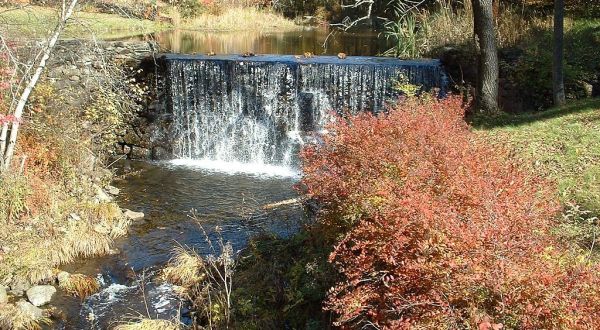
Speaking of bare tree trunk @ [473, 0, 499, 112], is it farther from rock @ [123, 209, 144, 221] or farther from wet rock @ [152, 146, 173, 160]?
wet rock @ [152, 146, 173, 160]

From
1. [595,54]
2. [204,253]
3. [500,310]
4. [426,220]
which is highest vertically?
[595,54]

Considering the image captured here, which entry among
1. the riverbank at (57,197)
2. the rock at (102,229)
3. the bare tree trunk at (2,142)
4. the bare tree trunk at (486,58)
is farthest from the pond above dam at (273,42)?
the rock at (102,229)

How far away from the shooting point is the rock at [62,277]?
22.3 ft

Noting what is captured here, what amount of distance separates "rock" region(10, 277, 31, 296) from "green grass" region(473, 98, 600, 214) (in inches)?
252

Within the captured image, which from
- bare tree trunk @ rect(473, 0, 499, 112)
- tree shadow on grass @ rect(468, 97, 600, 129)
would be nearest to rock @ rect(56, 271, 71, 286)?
tree shadow on grass @ rect(468, 97, 600, 129)

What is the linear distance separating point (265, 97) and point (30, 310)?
25.0 ft

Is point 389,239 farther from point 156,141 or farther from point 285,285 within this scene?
point 156,141

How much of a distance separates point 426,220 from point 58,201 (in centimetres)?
624

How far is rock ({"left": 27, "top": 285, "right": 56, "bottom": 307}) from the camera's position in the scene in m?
6.42

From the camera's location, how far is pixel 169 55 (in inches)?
537

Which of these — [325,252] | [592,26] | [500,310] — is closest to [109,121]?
[325,252]

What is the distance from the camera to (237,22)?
2664 centimetres

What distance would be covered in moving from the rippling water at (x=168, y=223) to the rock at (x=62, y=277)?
0.24m

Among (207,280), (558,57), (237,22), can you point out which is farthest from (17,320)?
(237,22)
